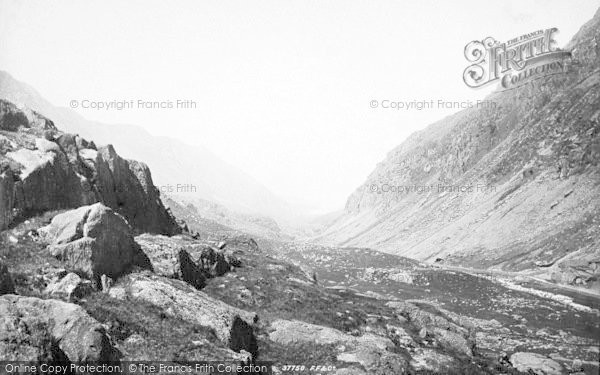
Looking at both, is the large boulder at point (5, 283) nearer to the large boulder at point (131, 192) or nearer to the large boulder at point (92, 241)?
the large boulder at point (92, 241)

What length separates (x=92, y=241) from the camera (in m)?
18.2

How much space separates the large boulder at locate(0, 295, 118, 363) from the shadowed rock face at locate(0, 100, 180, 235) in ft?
25.5

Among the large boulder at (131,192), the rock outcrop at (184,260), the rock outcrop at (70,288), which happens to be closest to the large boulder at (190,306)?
the rock outcrop at (70,288)

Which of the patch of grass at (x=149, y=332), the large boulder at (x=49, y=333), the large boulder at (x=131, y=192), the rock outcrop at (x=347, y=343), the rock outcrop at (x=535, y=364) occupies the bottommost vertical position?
the rock outcrop at (x=535, y=364)

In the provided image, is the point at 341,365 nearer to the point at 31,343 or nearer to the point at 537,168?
the point at 31,343

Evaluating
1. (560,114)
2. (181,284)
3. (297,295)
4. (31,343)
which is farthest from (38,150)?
(560,114)

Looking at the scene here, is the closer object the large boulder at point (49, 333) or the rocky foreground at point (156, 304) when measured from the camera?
the large boulder at point (49, 333)

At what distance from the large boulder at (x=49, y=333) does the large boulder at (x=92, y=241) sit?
466 centimetres

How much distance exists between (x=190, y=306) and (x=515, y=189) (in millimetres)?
100479

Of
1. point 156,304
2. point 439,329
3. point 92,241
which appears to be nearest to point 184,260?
point 156,304

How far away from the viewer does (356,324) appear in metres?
25.9

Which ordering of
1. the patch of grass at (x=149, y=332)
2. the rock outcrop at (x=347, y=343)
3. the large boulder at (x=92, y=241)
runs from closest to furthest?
the patch of grass at (x=149, y=332), the large boulder at (x=92, y=241), the rock outcrop at (x=347, y=343)

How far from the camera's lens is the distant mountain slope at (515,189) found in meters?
74.3

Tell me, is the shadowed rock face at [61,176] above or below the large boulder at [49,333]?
above
